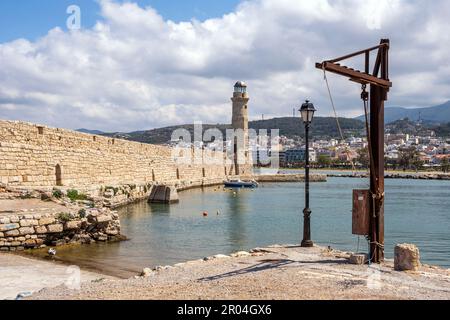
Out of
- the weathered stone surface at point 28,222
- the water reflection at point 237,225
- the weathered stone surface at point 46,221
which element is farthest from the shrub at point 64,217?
the water reflection at point 237,225

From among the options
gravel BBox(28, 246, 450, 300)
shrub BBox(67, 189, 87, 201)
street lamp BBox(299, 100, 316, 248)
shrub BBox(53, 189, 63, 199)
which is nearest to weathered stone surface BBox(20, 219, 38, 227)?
shrub BBox(53, 189, 63, 199)

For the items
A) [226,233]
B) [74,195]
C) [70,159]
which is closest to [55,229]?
[74,195]

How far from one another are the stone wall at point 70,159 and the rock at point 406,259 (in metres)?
11.8

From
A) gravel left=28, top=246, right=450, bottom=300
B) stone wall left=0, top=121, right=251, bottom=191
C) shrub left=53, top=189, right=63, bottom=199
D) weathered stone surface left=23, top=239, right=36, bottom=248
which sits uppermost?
stone wall left=0, top=121, right=251, bottom=191

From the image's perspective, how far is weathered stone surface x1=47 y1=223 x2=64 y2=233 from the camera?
1224 centimetres

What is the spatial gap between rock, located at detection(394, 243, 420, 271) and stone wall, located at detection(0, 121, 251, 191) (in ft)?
38.6

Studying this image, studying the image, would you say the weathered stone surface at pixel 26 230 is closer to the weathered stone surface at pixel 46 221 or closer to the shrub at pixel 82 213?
the weathered stone surface at pixel 46 221

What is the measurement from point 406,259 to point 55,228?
8.24 metres

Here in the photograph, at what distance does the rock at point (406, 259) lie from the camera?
7711mm

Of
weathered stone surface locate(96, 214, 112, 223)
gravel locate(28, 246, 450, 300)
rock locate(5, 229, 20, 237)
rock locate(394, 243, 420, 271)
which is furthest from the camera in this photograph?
weathered stone surface locate(96, 214, 112, 223)

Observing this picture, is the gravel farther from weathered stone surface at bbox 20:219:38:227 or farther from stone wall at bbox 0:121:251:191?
stone wall at bbox 0:121:251:191

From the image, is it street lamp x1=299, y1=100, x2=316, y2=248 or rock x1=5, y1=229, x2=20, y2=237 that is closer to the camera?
street lamp x1=299, y1=100, x2=316, y2=248

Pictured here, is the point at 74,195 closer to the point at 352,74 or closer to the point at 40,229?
the point at 40,229

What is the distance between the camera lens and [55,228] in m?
12.4
